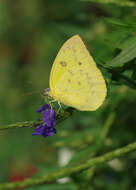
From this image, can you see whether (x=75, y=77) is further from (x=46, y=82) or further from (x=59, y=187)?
(x=46, y=82)

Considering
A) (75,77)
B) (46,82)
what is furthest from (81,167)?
(46,82)

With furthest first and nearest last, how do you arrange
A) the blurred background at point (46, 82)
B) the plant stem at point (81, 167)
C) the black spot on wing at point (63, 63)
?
1. the blurred background at point (46, 82)
2. the black spot on wing at point (63, 63)
3. the plant stem at point (81, 167)

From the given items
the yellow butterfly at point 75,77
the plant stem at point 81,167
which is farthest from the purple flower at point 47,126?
the plant stem at point 81,167

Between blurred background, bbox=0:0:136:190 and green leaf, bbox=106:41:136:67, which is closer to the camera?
green leaf, bbox=106:41:136:67

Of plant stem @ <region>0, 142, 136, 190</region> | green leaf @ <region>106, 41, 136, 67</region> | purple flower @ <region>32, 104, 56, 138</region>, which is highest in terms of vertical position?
green leaf @ <region>106, 41, 136, 67</region>

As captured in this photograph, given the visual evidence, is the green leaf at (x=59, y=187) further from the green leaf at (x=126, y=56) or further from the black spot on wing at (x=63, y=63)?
the green leaf at (x=126, y=56)

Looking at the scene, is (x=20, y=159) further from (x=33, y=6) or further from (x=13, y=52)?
(x=33, y=6)

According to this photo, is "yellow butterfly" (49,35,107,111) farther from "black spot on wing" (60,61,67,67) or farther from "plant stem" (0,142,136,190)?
"plant stem" (0,142,136,190)

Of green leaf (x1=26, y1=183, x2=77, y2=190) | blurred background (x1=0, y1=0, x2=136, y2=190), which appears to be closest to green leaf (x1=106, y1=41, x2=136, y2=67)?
blurred background (x1=0, y1=0, x2=136, y2=190)
